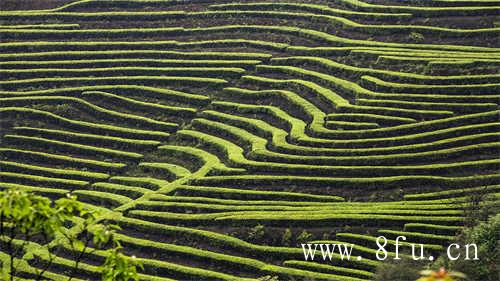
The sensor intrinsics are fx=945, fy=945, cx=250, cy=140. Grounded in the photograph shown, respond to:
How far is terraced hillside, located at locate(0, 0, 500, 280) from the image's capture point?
45031mm

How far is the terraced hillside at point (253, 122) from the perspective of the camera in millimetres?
45031

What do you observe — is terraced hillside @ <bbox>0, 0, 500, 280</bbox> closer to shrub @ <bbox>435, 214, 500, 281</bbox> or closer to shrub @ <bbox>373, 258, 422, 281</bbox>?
shrub @ <bbox>373, 258, 422, 281</bbox>

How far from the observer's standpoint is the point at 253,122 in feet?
192

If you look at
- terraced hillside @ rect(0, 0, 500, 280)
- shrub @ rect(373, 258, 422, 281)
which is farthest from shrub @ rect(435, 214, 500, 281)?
terraced hillside @ rect(0, 0, 500, 280)

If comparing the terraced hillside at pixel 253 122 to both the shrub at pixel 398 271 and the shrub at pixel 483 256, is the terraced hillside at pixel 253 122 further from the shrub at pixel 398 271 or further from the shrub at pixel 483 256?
the shrub at pixel 483 256

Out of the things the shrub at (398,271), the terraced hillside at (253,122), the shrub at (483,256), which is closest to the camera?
the shrub at (483,256)

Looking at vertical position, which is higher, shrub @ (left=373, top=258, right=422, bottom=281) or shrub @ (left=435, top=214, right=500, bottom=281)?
shrub @ (left=435, top=214, right=500, bottom=281)

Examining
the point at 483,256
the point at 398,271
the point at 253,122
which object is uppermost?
the point at 253,122

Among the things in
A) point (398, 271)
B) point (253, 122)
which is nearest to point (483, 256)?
point (398, 271)

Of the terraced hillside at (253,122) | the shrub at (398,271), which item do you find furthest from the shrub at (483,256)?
the terraced hillside at (253,122)

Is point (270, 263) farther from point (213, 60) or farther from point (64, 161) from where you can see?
point (213, 60)

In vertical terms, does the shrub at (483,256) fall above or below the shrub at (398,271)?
above

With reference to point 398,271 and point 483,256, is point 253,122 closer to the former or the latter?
point 398,271

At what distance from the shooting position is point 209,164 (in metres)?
53.9
